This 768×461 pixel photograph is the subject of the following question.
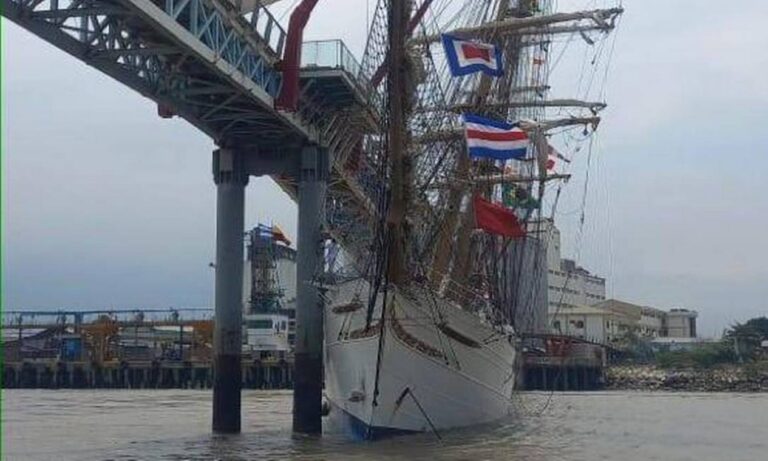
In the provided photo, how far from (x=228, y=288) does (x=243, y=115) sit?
5864 millimetres

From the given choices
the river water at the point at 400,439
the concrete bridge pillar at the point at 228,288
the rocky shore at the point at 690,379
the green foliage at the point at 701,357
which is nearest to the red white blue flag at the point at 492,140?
the concrete bridge pillar at the point at 228,288

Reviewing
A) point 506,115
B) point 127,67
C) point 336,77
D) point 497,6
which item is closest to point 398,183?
point 336,77

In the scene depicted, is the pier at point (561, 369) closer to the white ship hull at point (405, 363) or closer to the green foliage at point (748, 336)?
the green foliage at point (748, 336)

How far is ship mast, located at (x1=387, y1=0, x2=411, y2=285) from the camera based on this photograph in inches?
1160

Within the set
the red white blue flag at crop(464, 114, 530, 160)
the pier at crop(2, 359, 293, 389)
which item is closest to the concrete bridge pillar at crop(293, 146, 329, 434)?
the red white blue flag at crop(464, 114, 530, 160)

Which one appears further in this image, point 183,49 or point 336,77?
point 336,77

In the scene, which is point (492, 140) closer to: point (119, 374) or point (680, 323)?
point (119, 374)

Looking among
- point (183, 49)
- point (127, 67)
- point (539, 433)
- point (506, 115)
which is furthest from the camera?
point (506, 115)

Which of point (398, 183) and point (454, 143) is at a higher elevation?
point (454, 143)

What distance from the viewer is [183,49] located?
25484 mm

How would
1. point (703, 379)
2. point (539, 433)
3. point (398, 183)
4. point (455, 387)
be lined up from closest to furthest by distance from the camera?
point (398, 183), point (455, 387), point (539, 433), point (703, 379)

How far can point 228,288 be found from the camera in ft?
113

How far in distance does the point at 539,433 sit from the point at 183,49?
19.9 meters

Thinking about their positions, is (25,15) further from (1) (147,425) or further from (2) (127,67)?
(1) (147,425)
